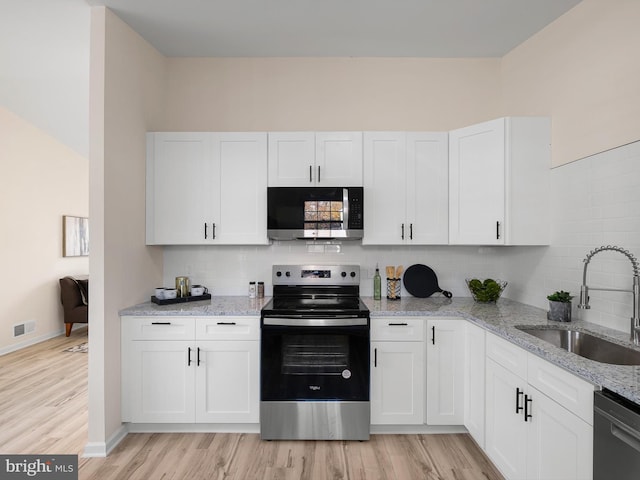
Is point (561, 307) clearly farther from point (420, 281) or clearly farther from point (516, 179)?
point (420, 281)

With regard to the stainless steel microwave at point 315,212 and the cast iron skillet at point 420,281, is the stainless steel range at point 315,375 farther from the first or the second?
the cast iron skillet at point 420,281

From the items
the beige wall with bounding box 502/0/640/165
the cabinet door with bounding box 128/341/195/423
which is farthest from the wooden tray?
the beige wall with bounding box 502/0/640/165

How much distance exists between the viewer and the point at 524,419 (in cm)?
184

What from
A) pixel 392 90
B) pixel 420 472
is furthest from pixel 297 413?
pixel 392 90

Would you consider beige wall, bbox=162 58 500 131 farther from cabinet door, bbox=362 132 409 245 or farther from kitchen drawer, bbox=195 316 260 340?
kitchen drawer, bbox=195 316 260 340

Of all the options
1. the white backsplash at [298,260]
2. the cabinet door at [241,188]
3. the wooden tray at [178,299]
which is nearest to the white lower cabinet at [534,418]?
the white backsplash at [298,260]

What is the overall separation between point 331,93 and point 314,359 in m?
2.26

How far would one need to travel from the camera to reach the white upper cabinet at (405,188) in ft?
9.59

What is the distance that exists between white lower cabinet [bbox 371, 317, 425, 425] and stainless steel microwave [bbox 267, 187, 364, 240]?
2.48ft

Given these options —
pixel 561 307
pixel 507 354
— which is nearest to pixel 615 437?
pixel 507 354

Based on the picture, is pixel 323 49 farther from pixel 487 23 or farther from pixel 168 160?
pixel 168 160

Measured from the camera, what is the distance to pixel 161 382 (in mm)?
2598

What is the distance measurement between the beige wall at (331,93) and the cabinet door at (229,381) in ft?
6.22

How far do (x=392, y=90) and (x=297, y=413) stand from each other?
9.07 ft
